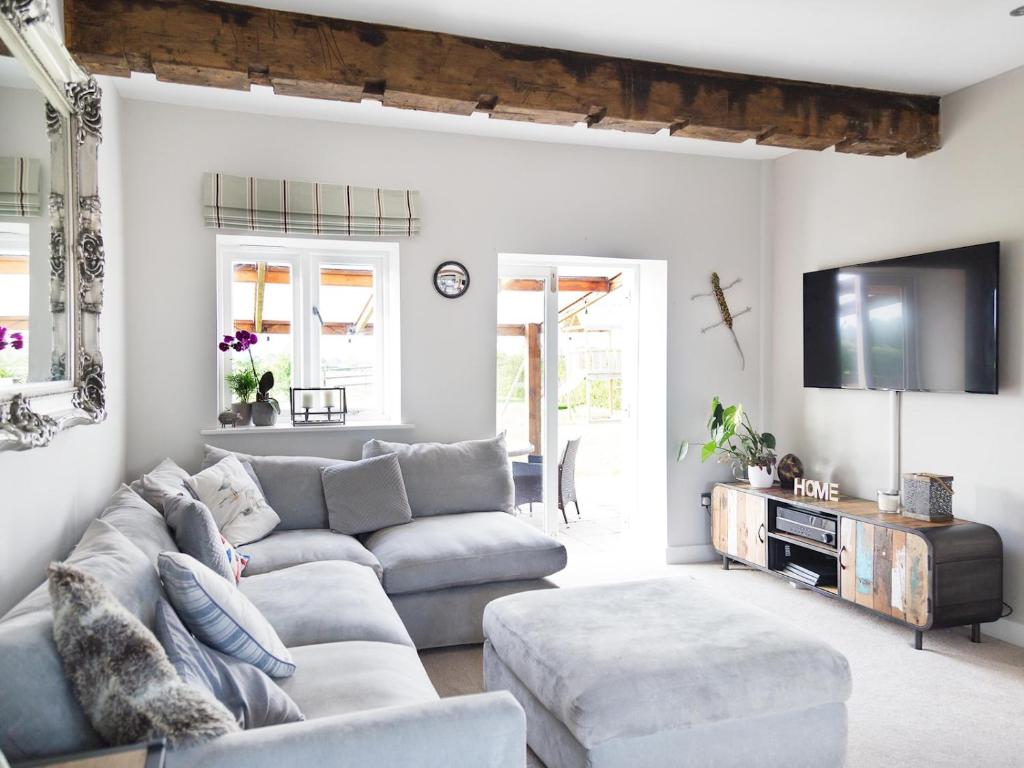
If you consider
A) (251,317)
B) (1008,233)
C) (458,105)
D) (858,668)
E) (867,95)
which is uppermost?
(867,95)

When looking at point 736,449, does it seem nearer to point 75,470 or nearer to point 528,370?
point 528,370

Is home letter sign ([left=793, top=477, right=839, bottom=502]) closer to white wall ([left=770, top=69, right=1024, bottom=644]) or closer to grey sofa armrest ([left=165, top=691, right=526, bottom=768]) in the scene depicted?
white wall ([left=770, top=69, right=1024, bottom=644])

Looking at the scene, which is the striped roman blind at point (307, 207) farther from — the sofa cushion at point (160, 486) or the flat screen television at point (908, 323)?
the flat screen television at point (908, 323)

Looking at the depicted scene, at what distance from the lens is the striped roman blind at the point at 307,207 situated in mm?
3924

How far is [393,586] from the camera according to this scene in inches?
127

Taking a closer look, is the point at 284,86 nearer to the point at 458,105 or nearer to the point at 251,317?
the point at 458,105

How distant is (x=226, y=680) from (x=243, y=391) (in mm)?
2596

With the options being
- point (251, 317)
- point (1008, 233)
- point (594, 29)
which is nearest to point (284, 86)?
point (594, 29)

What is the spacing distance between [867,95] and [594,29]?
4.97 feet

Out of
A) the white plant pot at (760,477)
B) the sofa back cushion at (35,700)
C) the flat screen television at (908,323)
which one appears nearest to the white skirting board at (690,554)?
the white plant pot at (760,477)

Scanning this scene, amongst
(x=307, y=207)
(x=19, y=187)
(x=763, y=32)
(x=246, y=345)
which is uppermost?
(x=763, y=32)

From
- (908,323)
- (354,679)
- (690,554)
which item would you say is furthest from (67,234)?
(690,554)

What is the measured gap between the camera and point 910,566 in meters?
3.35

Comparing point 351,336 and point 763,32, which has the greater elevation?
point 763,32
